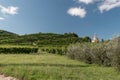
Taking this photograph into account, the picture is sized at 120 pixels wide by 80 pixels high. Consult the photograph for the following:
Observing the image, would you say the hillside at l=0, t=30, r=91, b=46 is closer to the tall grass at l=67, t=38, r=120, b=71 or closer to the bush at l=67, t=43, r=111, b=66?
the bush at l=67, t=43, r=111, b=66

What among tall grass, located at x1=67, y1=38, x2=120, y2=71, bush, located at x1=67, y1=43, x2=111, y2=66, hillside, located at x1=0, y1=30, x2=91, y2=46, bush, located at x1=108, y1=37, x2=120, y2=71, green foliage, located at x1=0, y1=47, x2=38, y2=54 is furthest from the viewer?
hillside, located at x1=0, y1=30, x2=91, y2=46

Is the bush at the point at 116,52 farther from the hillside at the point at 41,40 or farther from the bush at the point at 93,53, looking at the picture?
the hillside at the point at 41,40

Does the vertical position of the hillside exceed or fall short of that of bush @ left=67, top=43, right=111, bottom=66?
it exceeds it

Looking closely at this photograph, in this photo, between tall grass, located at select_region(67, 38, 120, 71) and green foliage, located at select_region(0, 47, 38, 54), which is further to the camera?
green foliage, located at select_region(0, 47, 38, 54)

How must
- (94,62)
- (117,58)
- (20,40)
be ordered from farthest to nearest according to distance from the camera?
(20,40) → (94,62) → (117,58)

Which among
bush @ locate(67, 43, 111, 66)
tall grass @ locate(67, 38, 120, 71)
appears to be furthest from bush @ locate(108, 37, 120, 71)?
bush @ locate(67, 43, 111, 66)

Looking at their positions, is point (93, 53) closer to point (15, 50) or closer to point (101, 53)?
point (101, 53)

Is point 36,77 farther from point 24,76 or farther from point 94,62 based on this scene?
point 94,62

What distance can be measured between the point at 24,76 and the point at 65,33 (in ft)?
474

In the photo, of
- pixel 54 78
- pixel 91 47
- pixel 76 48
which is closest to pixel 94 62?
pixel 91 47

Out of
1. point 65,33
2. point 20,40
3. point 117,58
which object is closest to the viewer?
point 117,58

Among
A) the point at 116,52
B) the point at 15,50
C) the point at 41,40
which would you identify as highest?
the point at 41,40

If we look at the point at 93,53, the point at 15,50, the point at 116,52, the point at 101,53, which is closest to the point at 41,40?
the point at 15,50

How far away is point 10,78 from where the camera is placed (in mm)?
21250
